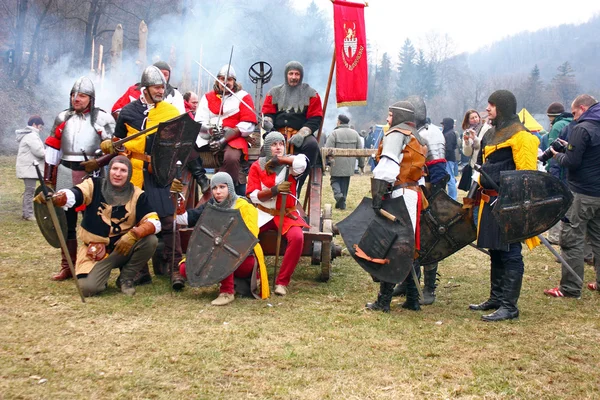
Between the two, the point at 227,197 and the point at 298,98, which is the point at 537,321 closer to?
the point at 227,197

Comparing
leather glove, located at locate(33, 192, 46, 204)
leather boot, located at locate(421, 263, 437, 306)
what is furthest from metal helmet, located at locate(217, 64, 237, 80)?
leather boot, located at locate(421, 263, 437, 306)

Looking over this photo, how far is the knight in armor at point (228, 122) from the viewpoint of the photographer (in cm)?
733

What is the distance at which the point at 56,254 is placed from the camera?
723 cm

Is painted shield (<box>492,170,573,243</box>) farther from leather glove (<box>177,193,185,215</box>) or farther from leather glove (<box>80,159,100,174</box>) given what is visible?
leather glove (<box>80,159,100,174</box>)

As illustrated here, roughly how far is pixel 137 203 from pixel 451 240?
272cm

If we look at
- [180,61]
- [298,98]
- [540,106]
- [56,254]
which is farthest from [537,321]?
[540,106]

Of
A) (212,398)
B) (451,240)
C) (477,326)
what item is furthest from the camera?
(451,240)

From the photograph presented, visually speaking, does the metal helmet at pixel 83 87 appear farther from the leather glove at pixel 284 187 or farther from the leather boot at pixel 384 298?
the leather boot at pixel 384 298

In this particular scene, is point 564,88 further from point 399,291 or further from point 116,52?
point 399,291

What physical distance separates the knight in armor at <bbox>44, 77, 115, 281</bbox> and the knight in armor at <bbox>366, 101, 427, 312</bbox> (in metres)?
2.72

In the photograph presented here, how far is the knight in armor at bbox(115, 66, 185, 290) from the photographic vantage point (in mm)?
6051

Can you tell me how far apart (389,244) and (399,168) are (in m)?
0.61

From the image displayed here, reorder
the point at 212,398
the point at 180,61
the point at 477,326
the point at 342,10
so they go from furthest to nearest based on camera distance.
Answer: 1. the point at 180,61
2. the point at 342,10
3. the point at 477,326
4. the point at 212,398

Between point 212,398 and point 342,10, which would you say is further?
point 342,10
